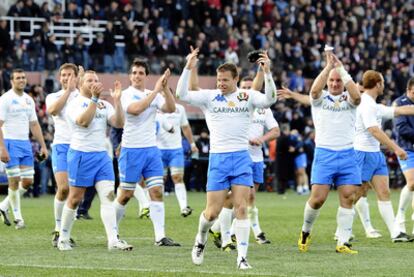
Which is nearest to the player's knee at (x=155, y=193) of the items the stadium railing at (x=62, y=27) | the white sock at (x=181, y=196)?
the white sock at (x=181, y=196)

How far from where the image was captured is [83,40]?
3775 centimetres

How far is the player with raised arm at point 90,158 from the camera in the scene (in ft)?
53.1

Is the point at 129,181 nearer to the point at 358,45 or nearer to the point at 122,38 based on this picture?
the point at 122,38

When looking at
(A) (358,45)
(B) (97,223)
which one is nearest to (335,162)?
(B) (97,223)

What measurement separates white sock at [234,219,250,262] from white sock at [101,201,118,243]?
2.51 metres

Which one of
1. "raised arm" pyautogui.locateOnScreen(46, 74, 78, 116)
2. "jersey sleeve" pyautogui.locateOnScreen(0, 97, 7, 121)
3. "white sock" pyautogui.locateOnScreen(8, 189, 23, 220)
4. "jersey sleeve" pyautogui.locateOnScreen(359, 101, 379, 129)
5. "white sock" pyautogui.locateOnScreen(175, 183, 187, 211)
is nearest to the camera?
"raised arm" pyautogui.locateOnScreen(46, 74, 78, 116)

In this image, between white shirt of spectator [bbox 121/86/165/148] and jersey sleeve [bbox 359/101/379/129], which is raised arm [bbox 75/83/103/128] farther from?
jersey sleeve [bbox 359/101/379/129]

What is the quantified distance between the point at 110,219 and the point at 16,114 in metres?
5.46

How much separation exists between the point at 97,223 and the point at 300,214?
5.20 meters

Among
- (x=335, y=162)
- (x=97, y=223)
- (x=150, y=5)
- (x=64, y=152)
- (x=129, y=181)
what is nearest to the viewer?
(x=335, y=162)

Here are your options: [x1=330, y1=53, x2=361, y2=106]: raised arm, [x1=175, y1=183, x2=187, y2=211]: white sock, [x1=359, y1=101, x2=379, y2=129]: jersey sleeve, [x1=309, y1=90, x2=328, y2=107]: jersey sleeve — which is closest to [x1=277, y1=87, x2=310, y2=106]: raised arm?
[x1=309, y1=90, x2=328, y2=107]: jersey sleeve

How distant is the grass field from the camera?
44.6 ft

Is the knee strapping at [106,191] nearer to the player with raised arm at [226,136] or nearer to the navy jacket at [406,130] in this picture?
the player with raised arm at [226,136]

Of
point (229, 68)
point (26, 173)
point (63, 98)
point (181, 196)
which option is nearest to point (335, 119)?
point (229, 68)
